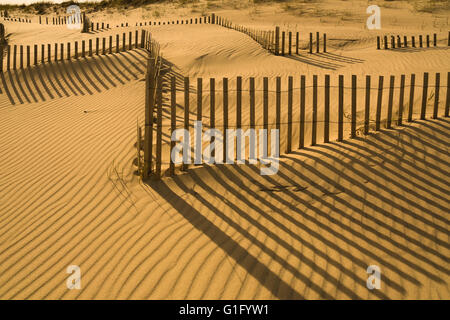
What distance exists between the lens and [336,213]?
16.4 feet

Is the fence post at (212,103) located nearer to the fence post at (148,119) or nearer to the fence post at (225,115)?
the fence post at (225,115)

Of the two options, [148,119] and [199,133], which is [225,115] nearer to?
[199,133]

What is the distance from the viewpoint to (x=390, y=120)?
255 inches

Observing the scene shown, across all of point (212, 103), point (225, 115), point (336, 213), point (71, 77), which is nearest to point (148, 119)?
point (212, 103)

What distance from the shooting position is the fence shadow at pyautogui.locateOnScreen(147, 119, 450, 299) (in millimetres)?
4051

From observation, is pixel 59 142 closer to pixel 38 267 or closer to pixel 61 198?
→ pixel 61 198

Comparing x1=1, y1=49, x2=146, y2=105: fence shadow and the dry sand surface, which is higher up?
x1=1, y1=49, x2=146, y2=105: fence shadow

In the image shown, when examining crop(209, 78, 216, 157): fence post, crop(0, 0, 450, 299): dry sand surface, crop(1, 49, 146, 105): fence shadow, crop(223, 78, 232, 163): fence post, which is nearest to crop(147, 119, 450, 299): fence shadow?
crop(0, 0, 450, 299): dry sand surface

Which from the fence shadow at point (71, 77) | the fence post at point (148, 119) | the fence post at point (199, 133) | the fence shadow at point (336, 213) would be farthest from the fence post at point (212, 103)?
the fence shadow at point (71, 77)

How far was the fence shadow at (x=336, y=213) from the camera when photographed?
405cm

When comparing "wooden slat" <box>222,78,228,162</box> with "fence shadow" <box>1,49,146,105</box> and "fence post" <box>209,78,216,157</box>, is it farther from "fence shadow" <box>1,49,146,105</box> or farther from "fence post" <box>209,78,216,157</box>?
"fence shadow" <box>1,49,146,105</box>

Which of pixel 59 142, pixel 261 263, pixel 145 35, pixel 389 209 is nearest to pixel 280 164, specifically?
pixel 389 209

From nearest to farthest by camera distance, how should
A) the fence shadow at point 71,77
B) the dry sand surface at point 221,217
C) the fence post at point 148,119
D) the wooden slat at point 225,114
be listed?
the dry sand surface at point 221,217, the fence post at point 148,119, the wooden slat at point 225,114, the fence shadow at point 71,77

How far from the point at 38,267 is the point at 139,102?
592 centimetres
